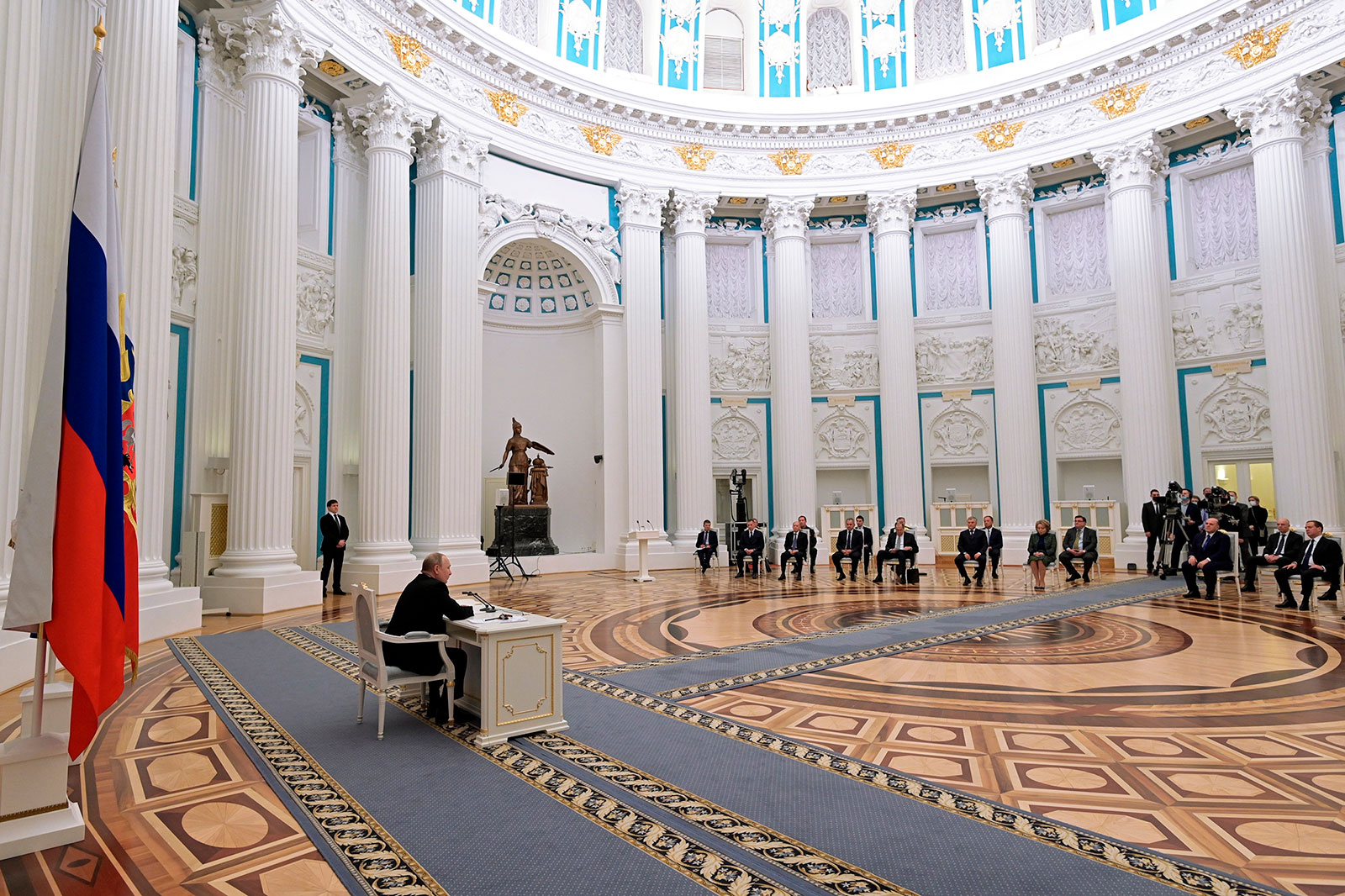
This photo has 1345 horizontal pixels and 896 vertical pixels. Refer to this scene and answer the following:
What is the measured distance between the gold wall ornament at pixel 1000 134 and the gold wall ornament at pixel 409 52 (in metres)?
11.9

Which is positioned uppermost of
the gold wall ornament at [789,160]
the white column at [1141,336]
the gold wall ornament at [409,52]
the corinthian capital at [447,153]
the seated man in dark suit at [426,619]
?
the gold wall ornament at [789,160]

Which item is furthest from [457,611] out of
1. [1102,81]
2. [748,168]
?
[1102,81]

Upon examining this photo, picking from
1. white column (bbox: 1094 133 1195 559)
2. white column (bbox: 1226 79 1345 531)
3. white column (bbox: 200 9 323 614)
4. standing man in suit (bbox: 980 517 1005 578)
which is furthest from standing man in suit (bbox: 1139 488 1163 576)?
white column (bbox: 200 9 323 614)

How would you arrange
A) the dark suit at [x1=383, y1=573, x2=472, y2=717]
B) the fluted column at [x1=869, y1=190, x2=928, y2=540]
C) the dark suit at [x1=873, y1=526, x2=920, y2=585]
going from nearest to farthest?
the dark suit at [x1=383, y1=573, x2=472, y2=717]
the dark suit at [x1=873, y1=526, x2=920, y2=585]
the fluted column at [x1=869, y1=190, x2=928, y2=540]

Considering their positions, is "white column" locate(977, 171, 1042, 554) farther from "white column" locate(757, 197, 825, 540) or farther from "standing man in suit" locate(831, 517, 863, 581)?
"standing man in suit" locate(831, 517, 863, 581)

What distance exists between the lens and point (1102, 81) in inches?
623

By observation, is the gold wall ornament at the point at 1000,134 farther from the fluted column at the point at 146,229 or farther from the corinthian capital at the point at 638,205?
the fluted column at the point at 146,229

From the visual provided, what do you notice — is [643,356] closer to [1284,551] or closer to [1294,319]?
[1284,551]

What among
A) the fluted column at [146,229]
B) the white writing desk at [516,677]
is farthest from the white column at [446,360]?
the white writing desk at [516,677]

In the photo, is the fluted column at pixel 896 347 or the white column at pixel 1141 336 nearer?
the white column at pixel 1141 336

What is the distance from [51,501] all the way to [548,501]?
13861mm

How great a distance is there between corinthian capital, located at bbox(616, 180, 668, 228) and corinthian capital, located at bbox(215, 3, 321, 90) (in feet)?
23.8

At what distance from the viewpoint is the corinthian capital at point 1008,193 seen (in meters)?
16.9

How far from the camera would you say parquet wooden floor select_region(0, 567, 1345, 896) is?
2.86m
